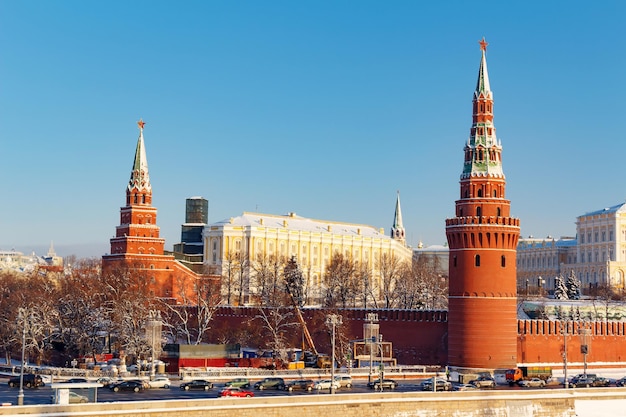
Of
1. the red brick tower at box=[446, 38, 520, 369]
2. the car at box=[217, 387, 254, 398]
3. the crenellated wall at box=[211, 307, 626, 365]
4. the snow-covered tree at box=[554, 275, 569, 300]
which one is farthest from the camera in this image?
the snow-covered tree at box=[554, 275, 569, 300]

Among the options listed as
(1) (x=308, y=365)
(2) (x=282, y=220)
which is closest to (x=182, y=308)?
(1) (x=308, y=365)

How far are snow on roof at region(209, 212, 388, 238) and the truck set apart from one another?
81154 millimetres

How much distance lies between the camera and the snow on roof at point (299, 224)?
154625 millimetres

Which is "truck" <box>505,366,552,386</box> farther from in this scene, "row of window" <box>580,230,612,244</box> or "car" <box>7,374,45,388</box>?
"row of window" <box>580,230,612,244</box>

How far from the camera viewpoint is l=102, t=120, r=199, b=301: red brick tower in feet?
361

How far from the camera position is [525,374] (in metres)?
73.6

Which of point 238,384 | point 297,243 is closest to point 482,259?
point 238,384

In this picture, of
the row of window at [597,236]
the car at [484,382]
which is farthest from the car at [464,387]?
the row of window at [597,236]

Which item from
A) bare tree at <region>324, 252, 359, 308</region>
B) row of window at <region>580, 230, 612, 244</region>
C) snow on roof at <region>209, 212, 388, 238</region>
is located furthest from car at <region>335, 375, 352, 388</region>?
row of window at <region>580, 230, 612, 244</region>

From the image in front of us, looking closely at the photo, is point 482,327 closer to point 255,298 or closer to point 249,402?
point 249,402

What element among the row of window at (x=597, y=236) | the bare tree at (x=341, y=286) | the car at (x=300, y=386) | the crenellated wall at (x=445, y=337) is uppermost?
the row of window at (x=597, y=236)

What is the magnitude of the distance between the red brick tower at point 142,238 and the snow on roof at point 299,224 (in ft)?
125

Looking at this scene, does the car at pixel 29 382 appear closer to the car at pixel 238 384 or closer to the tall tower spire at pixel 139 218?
the car at pixel 238 384

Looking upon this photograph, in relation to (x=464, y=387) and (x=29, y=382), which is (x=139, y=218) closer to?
(x=29, y=382)
